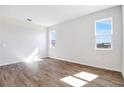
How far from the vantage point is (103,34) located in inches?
136

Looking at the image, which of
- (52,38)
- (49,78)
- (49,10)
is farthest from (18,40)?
(49,78)

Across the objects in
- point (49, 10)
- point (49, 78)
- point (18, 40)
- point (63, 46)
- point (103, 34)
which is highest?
point (49, 10)

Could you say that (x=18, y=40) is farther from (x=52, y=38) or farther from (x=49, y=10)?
(x=49, y=10)

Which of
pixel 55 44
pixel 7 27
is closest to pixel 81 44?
pixel 55 44

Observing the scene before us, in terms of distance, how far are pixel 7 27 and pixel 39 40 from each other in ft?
6.83

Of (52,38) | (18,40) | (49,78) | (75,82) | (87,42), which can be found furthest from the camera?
(52,38)

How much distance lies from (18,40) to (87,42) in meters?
3.78

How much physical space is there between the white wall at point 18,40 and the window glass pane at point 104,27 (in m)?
3.90

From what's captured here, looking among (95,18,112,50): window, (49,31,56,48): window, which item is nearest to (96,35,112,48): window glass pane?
(95,18,112,50): window

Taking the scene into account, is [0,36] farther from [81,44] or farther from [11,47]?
[81,44]

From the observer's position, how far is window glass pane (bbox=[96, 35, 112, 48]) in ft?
10.7

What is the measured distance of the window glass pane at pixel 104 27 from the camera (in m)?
3.29

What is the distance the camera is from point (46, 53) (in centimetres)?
639

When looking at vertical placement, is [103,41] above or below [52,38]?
below
